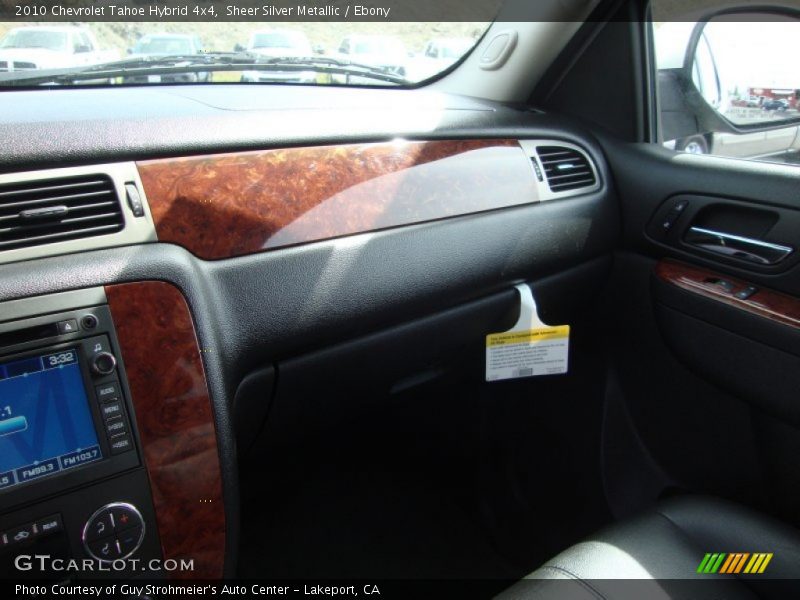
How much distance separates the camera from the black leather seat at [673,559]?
1191 millimetres

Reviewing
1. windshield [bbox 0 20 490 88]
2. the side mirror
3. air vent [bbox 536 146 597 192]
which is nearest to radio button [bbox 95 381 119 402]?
windshield [bbox 0 20 490 88]

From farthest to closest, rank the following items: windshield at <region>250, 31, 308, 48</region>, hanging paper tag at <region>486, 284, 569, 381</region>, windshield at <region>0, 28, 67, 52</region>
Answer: hanging paper tag at <region>486, 284, 569, 381</region> → windshield at <region>250, 31, 308, 48</region> → windshield at <region>0, 28, 67, 52</region>

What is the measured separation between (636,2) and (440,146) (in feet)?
2.79

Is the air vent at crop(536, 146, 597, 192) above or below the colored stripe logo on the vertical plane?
above

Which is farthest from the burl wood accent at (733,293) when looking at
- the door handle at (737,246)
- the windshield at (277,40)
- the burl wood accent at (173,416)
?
the burl wood accent at (173,416)

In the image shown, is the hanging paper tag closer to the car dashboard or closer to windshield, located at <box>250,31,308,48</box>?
the car dashboard

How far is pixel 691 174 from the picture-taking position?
1794mm

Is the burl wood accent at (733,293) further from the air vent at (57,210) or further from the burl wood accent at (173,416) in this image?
the air vent at (57,210)

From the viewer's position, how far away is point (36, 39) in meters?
1.34

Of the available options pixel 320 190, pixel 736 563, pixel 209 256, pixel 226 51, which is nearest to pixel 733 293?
pixel 736 563

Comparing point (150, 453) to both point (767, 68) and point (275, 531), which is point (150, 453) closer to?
point (275, 531)

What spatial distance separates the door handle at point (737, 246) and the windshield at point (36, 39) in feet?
5.16

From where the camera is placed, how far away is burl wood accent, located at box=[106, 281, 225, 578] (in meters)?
1.05

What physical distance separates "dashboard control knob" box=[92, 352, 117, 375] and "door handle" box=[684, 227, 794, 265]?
57.6 inches
